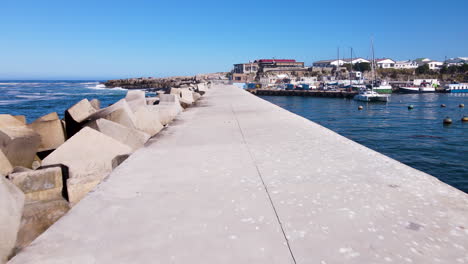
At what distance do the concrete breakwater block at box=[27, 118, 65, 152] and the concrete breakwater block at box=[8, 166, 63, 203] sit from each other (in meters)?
2.32

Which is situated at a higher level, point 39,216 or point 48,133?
point 48,133

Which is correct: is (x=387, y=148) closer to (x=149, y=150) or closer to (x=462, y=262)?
(x=149, y=150)

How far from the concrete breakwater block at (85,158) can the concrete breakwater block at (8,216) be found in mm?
883

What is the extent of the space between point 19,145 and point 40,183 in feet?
4.72

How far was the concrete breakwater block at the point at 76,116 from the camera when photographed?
258 inches

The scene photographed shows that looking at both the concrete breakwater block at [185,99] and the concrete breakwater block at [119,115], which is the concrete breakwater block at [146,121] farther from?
the concrete breakwater block at [185,99]

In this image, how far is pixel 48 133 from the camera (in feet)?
19.4

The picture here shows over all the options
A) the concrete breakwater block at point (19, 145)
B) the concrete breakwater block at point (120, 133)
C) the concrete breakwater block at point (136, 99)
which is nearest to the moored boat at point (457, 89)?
the concrete breakwater block at point (136, 99)

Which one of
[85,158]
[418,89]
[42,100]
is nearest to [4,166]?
[85,158]

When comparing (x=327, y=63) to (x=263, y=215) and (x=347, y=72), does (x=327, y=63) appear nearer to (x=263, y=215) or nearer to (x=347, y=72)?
(x=347, y=72)

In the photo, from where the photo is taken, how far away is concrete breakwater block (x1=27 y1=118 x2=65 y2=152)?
5771 mm

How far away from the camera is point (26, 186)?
361 centimetres

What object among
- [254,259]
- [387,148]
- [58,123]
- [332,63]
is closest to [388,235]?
[254,259]

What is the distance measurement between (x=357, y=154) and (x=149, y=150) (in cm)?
289
